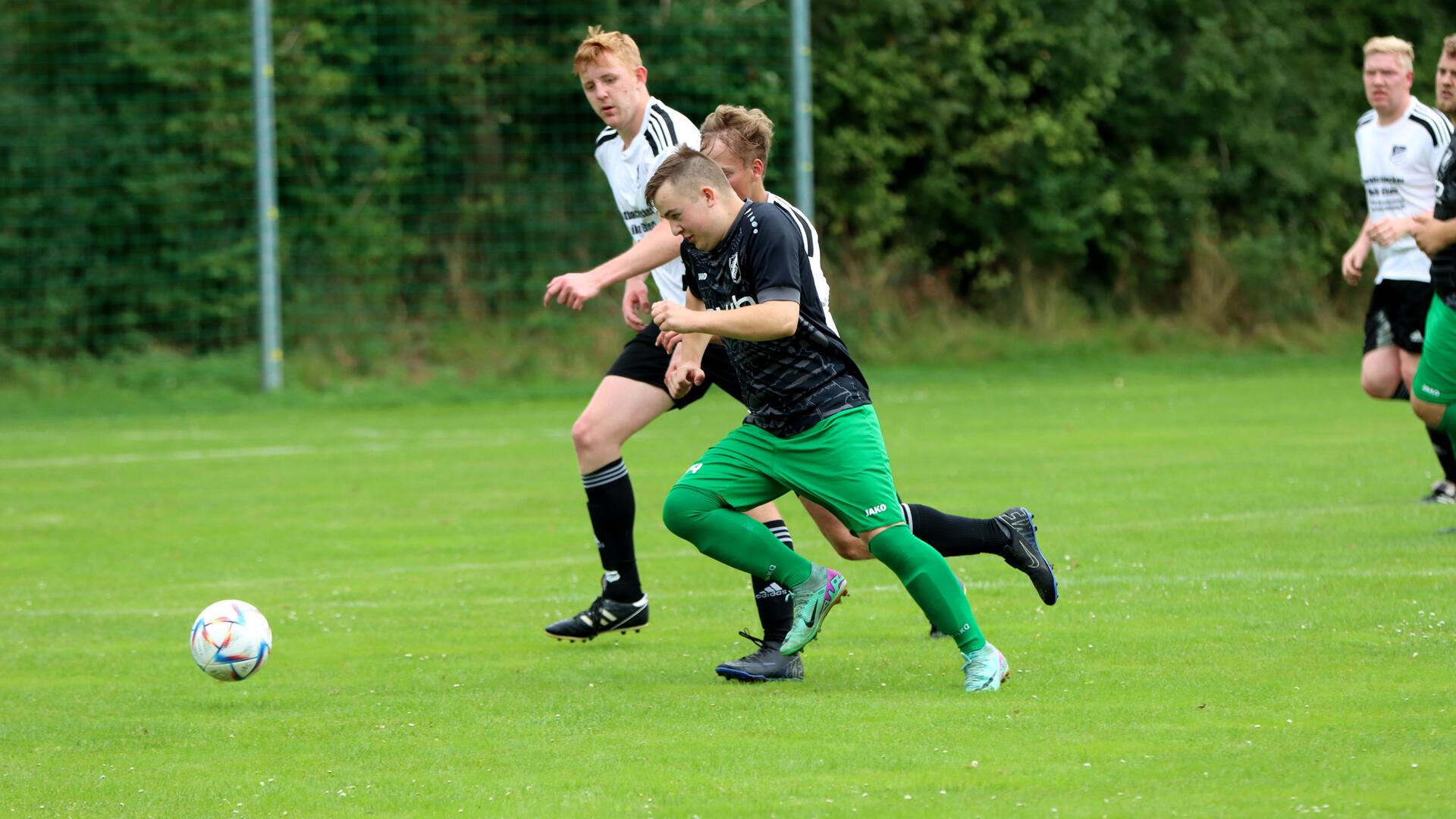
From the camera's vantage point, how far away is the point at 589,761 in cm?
489

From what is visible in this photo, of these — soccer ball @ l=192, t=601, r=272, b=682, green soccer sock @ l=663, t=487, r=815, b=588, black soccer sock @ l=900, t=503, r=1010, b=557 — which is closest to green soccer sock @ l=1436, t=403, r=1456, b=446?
black soccer sock @ l=900, t=503, r=1010, b=557

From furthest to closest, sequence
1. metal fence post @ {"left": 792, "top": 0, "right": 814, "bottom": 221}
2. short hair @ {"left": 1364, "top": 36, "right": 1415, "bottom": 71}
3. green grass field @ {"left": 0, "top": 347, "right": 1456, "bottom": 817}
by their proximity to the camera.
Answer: metal fence post @ {"left": 792, "top": 0, "right": 814, "bottom": 221}
short hair @ {"left": 1364, "top": 36, "right": 1415, "bottom": 71}
green grass field @ {"left": 0, "top": 347, "right": 1456, "bottom": 817}

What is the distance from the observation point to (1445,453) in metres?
9.59

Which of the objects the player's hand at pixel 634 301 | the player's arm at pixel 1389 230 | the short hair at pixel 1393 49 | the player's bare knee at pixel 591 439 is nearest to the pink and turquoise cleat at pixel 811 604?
the player's bare knee at pixel 591 439

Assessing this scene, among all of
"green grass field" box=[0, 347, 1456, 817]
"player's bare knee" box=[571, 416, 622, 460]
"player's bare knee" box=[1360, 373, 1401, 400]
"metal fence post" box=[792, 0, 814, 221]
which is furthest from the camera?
"metal fence post" box=[792, 0, 814, 221]

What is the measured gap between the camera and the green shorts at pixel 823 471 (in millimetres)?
5672

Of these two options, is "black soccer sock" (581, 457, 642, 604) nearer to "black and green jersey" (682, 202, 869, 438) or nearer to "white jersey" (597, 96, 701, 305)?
"white jersey" (597, 96, 701, 305)

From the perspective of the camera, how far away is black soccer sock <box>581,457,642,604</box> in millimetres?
6930

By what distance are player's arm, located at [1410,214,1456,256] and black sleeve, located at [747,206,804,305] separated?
3.15m

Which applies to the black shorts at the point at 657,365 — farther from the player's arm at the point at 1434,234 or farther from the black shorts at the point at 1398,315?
the black shorts at the point at 1398,315

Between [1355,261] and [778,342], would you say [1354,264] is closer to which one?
[1355,261]

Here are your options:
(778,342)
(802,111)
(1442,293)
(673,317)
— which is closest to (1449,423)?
(1442,293)

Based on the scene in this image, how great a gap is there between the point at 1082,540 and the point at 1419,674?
132 inches

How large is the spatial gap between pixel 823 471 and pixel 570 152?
1729 centimetres
